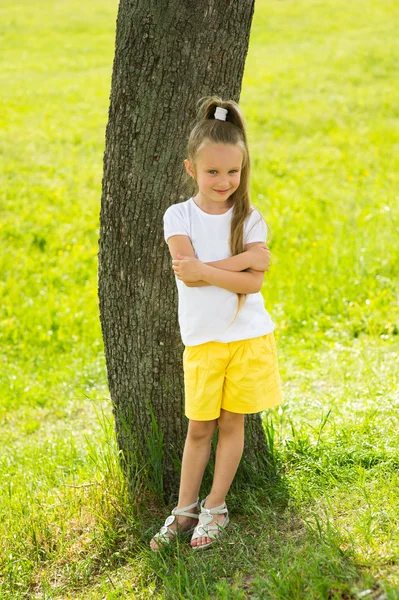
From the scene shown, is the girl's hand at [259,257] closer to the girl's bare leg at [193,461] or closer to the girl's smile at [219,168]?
the girl's smile at [219,168]

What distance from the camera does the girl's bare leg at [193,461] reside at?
121 inches

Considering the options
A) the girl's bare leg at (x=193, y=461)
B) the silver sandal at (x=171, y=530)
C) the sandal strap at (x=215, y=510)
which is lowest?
the silver sandal at (x=171, y=530)

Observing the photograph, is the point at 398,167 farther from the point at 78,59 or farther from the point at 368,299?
the point at 78,59

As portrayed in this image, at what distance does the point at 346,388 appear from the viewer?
4555 millimetres

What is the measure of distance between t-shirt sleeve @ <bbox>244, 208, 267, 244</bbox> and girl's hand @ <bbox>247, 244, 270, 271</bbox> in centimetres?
3

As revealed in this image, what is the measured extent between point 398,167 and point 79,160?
4791mm

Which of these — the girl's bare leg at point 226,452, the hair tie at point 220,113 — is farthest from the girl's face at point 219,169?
the girl's bare leg at point 226,452

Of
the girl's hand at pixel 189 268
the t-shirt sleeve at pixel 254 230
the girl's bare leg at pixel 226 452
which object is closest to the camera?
the girl's hand at pixel 189 268

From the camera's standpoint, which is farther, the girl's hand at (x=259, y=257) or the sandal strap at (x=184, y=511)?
the sandal strap at (x=184, y=511)

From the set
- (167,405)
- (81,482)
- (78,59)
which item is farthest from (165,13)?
(78,59)

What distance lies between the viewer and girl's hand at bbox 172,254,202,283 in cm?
283

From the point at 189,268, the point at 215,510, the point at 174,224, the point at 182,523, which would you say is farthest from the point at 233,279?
the point at 182,523

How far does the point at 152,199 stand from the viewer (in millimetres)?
3270

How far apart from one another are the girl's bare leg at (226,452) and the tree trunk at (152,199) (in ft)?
1.30
